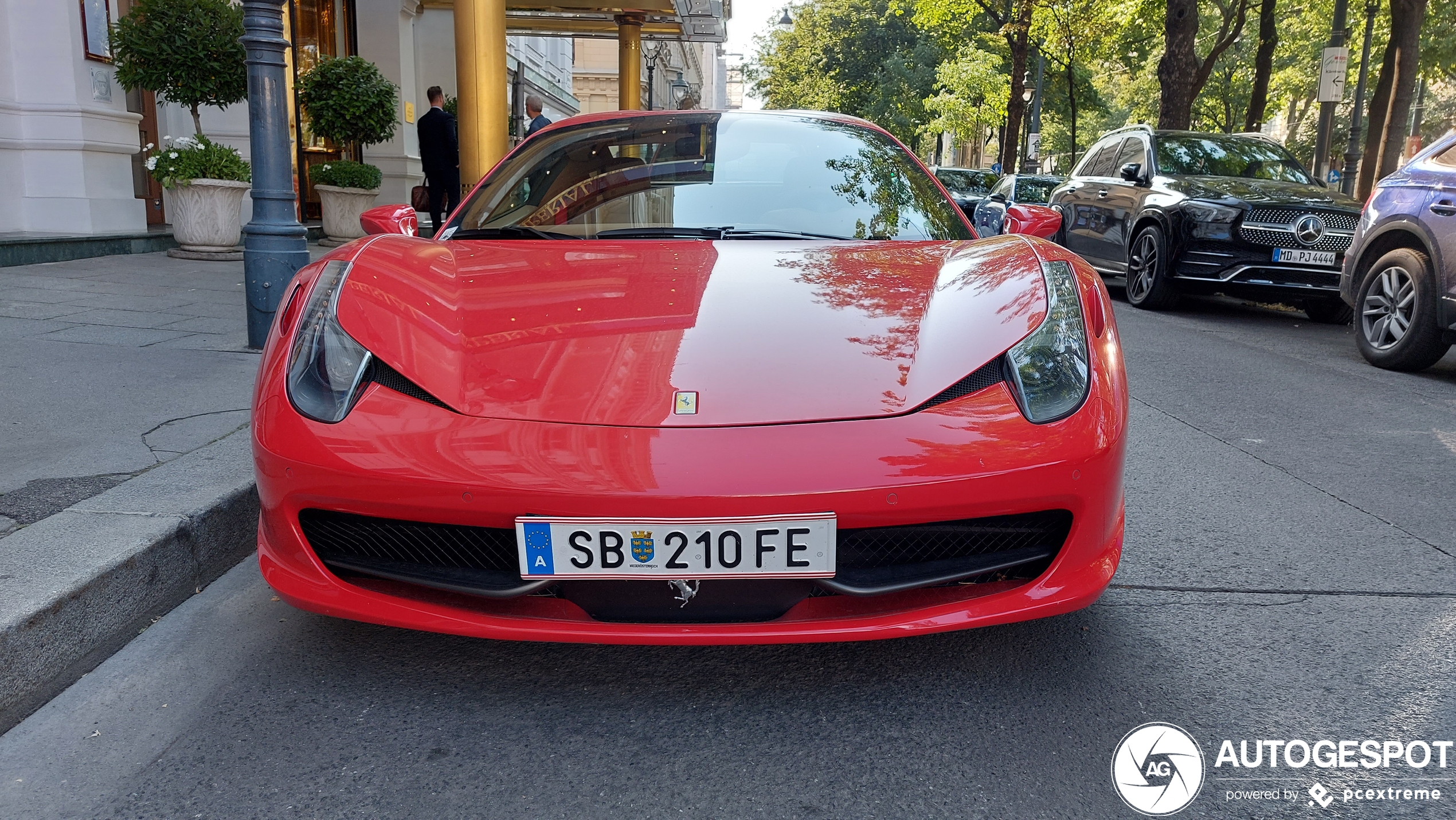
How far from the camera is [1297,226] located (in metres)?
8.24

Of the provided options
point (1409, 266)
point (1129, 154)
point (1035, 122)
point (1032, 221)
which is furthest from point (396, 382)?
point (1035, 122)

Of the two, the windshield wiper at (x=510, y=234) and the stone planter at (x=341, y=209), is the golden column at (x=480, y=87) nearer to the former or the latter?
the stone planter at (x=341, y=209)

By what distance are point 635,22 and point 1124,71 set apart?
21.2 m

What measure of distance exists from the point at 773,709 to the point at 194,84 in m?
9.14

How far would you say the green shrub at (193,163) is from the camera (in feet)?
31.1

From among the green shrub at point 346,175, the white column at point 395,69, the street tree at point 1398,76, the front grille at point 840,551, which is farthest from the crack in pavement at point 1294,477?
the street tree at point 1398,76

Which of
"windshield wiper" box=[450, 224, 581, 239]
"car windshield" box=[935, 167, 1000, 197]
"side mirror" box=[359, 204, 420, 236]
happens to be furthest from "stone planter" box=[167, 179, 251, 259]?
"car windshield" box=[935, 167, 1000, 197]

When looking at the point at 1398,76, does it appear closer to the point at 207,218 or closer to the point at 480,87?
the point at 480,87

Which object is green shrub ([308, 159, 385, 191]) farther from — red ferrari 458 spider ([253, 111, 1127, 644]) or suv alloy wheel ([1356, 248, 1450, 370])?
red ferrari 458 spider ([253, 111, 1127, 644])

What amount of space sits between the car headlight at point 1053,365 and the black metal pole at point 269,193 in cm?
416

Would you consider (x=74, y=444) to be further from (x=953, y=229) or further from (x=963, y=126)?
(x=963, y=126)

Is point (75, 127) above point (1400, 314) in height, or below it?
above

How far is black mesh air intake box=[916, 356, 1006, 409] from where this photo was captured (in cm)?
215

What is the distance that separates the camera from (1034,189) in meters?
16.3
